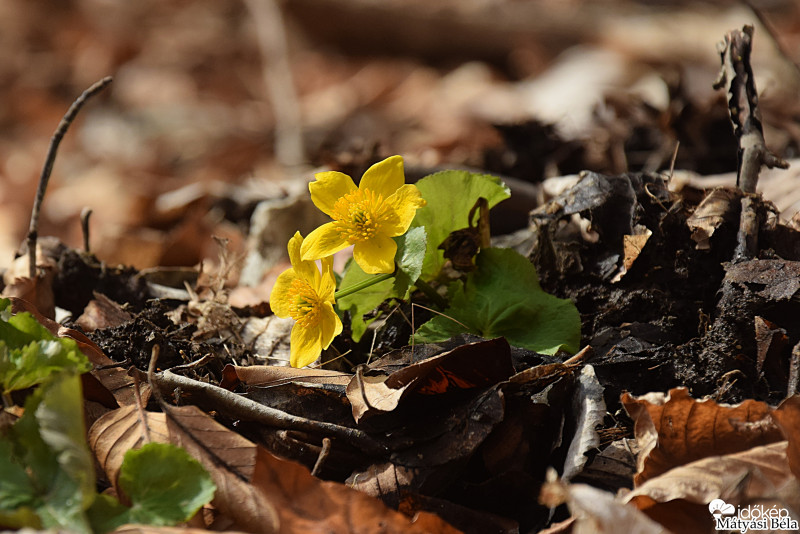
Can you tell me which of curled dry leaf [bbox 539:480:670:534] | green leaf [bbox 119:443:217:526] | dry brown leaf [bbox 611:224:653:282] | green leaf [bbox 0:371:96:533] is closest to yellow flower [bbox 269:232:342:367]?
green leaf [bbox 119:443:217:526]

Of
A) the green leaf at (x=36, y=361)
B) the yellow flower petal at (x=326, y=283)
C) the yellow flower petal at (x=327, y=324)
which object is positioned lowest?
the yellow flower petal at (x=327, y=324)

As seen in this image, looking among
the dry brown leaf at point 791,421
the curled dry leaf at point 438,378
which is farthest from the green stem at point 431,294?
the dry brown leaf at point 791,421

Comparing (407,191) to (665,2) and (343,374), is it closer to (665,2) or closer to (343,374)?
(343,374)

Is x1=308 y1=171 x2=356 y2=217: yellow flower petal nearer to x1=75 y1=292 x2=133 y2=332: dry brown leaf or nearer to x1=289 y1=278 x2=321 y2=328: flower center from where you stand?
x1=289 y1=278 x2=321 y2=328: flower center

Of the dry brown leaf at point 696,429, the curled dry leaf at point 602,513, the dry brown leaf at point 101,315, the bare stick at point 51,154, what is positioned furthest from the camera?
the dry brown leaf at point 101,315

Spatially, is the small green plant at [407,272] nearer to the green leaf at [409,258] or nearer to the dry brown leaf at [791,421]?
the green leaf at [409,258]

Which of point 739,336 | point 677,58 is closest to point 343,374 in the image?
point 739,336

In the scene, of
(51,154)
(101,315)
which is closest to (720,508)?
(101,315)
